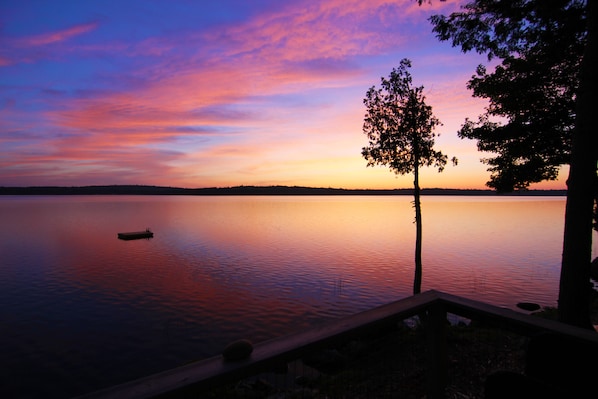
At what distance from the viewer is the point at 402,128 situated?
1947 cm

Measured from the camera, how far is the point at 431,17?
909 cm

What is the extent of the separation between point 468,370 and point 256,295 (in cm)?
1886

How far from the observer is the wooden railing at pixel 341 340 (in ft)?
6.37

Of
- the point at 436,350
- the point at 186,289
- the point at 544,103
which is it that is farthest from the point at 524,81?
the point at 186,289

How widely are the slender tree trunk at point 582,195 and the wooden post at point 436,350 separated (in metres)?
5.51

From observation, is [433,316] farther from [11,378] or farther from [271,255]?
[271,255]

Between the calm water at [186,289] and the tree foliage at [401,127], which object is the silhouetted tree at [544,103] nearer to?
the tree foliage at [401,127]

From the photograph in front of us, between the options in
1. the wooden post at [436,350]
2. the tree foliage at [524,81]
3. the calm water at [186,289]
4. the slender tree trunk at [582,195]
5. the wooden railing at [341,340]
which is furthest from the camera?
the calm water at [186,289]

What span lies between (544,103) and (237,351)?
16056 mm

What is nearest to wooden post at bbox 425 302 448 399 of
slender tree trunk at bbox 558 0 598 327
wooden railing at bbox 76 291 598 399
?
wooden railing at bbox 76 291 598 399

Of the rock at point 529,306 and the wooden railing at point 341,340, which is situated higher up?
the wooden railing at point 341,340

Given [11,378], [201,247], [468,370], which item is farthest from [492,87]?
[201,247]

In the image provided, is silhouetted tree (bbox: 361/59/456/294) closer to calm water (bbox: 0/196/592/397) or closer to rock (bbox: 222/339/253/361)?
calm water (bbox: 0/196/592/397)

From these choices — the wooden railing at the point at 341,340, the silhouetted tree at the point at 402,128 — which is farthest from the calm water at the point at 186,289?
the wooden railing at the point at 341,340
